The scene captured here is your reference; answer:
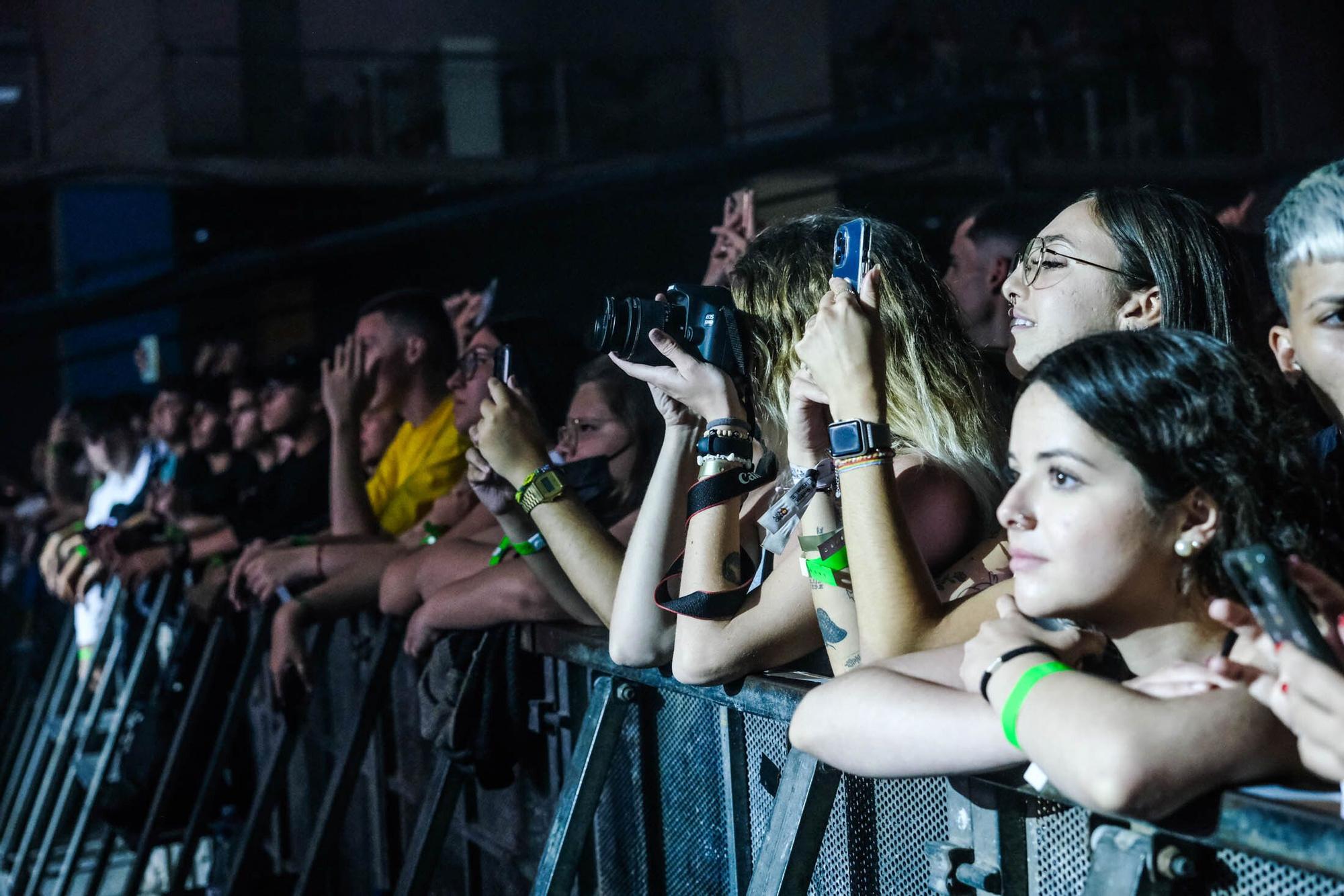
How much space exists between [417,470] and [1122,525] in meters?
2.86

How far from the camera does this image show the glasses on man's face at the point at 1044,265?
1765mm

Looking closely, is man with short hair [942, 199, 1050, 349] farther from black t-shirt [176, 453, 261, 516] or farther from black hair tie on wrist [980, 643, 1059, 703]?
black t-shirt [176, 453, 261, 516]

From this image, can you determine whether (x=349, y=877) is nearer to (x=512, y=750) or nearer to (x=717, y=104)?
(x=512, y=750)

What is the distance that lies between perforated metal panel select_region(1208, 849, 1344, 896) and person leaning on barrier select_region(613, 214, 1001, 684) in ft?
2.08

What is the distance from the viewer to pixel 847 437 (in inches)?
59.3

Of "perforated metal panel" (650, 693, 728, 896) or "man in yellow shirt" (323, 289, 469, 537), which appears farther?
"man in yellow shirt" (323, 289, 469, 537)

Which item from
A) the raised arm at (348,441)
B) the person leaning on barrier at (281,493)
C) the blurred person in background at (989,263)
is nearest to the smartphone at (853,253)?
the blurred person in background at (989,263)

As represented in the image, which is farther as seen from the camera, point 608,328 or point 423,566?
point 423,566

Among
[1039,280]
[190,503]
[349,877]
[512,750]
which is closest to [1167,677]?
[1039,280]

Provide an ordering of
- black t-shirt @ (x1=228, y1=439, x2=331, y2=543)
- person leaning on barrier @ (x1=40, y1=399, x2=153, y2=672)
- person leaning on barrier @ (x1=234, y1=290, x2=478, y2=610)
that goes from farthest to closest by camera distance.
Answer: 1. person leaning on barrier @ (x1=40, y1=399, x2=153, y2=672)
2. black t-shirt @ (x1=228, y1=439, x2=331, y2=543)
3. person leaning on barrier @ (x1=234, y1=290, x2=478, y2=610)

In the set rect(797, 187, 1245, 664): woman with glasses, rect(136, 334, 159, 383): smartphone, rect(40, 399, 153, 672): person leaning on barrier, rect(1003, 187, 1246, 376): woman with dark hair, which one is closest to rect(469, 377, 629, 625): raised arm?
rect(797, 187, 1245, 664): woman with glasses

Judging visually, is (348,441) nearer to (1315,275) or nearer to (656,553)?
(656,553)

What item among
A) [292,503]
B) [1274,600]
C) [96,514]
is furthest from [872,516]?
[96,514]

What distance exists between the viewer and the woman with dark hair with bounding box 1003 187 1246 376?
1.69 metres
